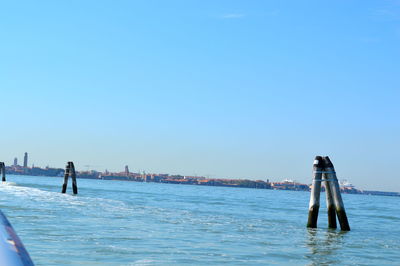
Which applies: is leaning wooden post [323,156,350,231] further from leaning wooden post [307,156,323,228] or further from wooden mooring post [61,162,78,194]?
wooden mooring post [61,162,78,194]

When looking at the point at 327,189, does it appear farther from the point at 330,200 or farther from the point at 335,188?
the point at 330,200

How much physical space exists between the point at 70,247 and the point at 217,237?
480 cm

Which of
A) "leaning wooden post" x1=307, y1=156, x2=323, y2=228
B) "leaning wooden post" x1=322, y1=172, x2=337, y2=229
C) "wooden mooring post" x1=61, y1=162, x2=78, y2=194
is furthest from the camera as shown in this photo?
"wooden mooring post" x1=61, y1=162, x2=78, y2=194

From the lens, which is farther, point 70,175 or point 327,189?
point 70,175

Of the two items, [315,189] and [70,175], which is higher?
[70,175]

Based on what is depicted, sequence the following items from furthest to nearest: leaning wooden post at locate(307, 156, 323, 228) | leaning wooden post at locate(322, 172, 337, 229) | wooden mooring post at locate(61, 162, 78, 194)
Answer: wooden mooring post at locate(61, 162, 78, 194) < leaning wooden post at locate(322, 172, 337, 229) < leaning wooden post at locate(307, 156, 323, 228)

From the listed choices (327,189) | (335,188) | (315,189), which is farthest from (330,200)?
(315,189)

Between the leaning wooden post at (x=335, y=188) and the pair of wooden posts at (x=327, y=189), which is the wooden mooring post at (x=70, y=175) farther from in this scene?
the leaning wooden post at (x=335, y=188)

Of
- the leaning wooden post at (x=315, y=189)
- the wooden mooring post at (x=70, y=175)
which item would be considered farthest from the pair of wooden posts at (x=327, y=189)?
the wooden mooring post at (x=70, y=175)

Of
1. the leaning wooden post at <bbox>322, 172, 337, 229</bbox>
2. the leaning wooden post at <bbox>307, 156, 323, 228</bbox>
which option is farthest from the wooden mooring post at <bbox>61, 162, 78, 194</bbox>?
the leaning wooden post at <bbox>322, 172, 337, 229</bbox>

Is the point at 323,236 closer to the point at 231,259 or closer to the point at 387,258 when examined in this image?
the point at 387,258

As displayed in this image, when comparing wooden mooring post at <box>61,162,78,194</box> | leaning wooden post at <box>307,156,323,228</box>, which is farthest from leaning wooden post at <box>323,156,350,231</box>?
wooden mooring post at <box>61,162,78,194</box>

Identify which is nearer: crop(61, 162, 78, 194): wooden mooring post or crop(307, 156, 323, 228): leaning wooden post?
crop(307, 156, 323, 228): leaning wooden post

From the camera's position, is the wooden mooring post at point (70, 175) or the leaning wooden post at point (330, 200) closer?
the leaning wooden post at point (330, 200)
